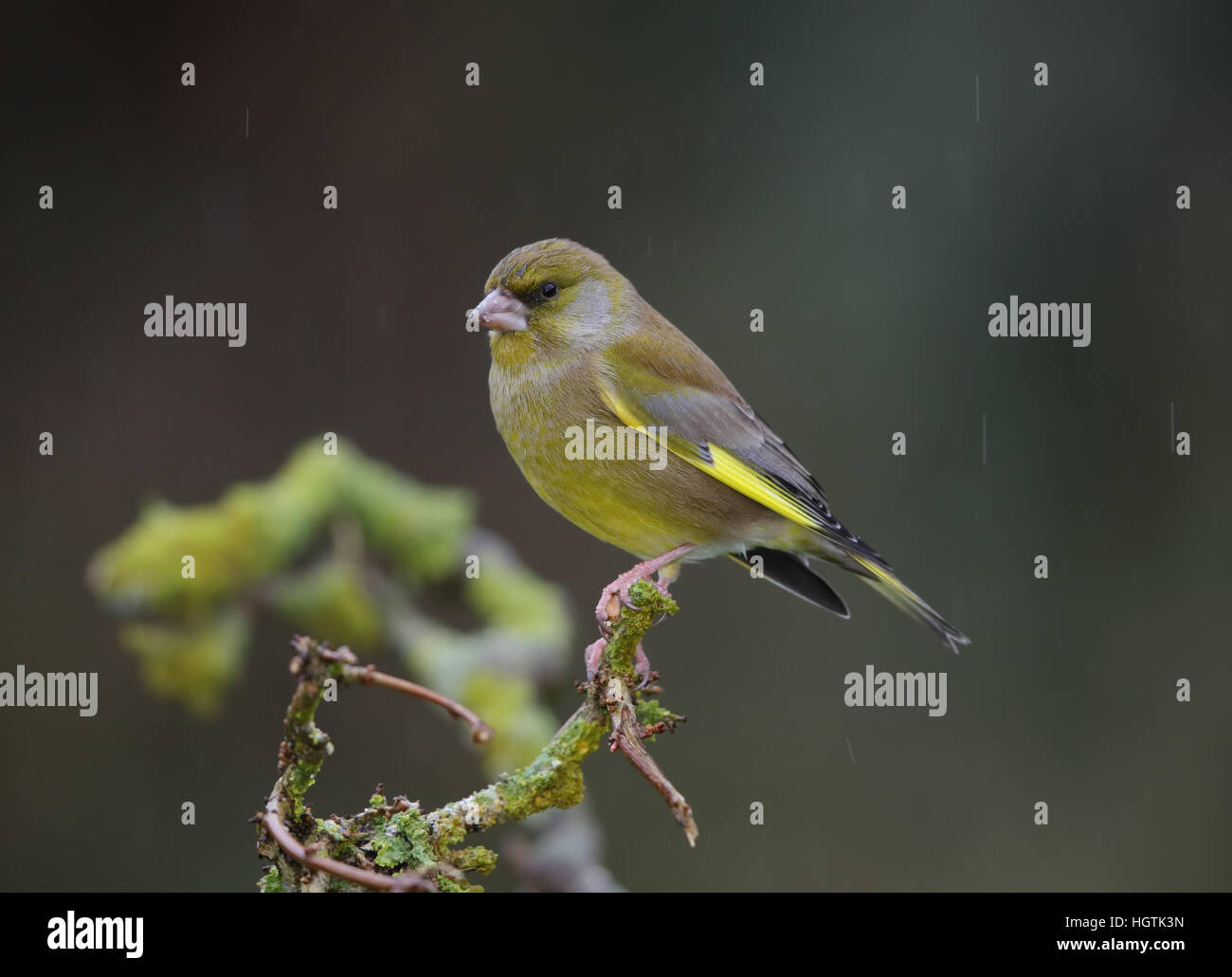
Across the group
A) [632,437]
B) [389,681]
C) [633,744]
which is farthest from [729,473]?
[389,681]

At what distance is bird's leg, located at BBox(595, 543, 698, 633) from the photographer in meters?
2.43

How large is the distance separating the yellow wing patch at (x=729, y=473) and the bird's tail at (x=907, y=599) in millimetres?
185

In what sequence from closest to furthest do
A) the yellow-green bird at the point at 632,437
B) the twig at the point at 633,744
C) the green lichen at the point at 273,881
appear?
the twig at the point at 633,744
the green lichen at the point at 273,881
the yellow-green bird at the point at 632,437

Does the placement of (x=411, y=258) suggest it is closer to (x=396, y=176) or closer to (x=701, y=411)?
(x=396, y=176)

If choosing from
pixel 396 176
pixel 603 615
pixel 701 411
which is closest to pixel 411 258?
pixel 396 176

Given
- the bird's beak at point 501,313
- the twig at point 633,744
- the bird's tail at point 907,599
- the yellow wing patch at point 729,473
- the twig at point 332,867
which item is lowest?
the twig at point 332,867

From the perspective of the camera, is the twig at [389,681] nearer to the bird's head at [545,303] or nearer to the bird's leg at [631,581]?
the bird's leg at [631,581]

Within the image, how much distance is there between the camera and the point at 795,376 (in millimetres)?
5504

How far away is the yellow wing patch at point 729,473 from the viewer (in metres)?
3.09

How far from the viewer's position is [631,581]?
2.40 m

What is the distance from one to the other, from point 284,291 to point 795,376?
2.22 m

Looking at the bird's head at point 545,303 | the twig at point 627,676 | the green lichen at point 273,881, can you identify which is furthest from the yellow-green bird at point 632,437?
the green lichen at point 273,881

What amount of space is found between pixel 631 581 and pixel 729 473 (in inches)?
32.4

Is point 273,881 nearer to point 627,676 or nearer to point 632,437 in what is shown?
point 627,676
